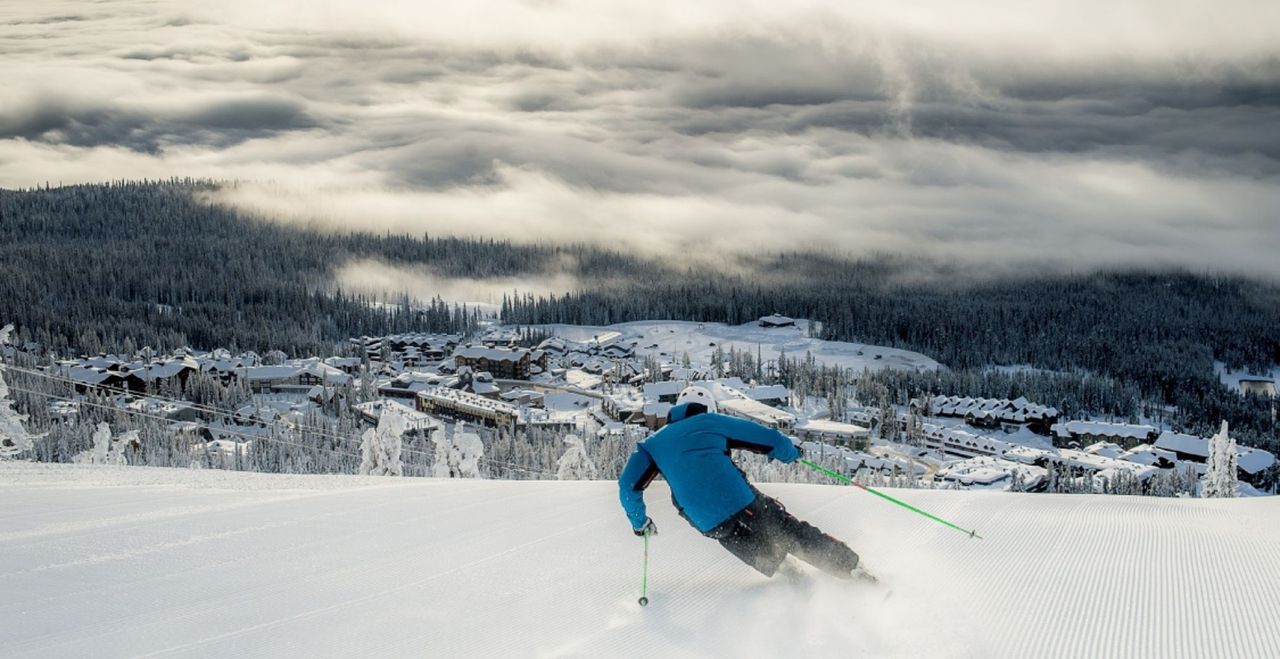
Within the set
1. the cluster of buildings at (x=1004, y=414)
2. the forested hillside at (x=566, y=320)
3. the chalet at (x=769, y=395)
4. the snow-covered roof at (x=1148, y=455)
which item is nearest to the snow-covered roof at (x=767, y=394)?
the chalet at (x=769, y=395)

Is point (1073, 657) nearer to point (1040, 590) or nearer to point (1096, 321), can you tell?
point (1040, 590)

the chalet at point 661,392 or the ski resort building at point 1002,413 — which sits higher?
the chalet at point 661,392

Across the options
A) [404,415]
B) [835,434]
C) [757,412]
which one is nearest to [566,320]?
[757,412]

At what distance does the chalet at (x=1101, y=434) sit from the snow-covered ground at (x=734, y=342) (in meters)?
45.4

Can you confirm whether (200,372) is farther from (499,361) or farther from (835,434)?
(835,434)

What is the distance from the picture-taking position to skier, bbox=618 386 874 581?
496cm

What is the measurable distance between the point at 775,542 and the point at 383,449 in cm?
2514

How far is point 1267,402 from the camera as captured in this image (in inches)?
4852

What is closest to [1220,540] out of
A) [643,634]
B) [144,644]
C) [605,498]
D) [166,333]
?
[643,634]

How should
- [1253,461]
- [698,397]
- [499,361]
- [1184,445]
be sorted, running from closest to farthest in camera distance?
[698,397] → [1253,461] → [1184,445] → [499,361]

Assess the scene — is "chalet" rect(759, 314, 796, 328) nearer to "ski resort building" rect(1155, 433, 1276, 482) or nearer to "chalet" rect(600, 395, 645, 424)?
"chalet" rect(600, 395, 645, 424)

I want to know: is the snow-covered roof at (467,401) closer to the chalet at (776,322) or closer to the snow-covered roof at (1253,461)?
the snow-covered roof at (1253,461)

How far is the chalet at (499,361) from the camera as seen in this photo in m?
105

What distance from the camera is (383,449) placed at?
2809 centimetres
